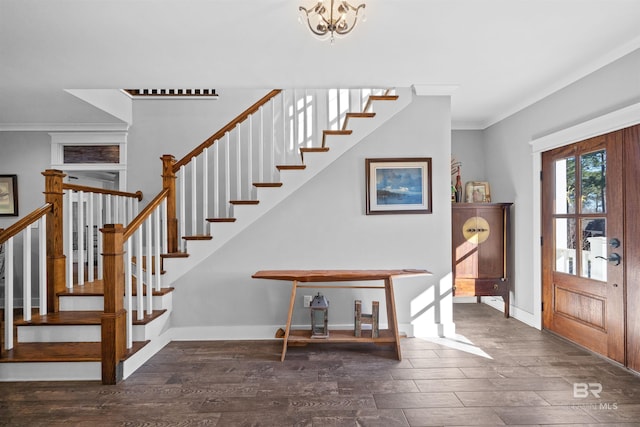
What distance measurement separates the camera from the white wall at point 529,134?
2.96m

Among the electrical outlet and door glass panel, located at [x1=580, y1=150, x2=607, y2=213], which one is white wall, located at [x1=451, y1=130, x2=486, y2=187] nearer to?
door glass panel, located at [x1=580, y1=150, x2=607, y2=213]

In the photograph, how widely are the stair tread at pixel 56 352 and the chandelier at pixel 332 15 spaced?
2.79 m

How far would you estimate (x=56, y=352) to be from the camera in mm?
2791

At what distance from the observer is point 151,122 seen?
4695 millimetres

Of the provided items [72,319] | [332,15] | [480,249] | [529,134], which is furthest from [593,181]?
[72,319]

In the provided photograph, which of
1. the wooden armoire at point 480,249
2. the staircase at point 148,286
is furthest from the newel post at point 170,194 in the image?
the wooden armoire at point 480,249

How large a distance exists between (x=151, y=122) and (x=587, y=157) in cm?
492

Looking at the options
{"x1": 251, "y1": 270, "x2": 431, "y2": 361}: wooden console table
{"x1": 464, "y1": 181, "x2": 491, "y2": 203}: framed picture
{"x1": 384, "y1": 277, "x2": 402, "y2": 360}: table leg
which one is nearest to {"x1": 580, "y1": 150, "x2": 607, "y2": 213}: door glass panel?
{"x1": 464, "y1": 181, "x2": 491, "y2": 203}: framed picture

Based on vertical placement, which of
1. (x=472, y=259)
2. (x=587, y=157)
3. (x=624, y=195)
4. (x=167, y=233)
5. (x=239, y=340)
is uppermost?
(x=587, y=157)

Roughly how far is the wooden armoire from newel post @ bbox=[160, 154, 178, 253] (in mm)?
3183

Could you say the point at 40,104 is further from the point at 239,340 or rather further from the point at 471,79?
the point at 471,79

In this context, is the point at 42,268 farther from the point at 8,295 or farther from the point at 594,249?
the point at 594,249

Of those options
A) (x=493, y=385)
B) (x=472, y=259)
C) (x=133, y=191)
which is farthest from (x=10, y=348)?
(x=472, y=259)

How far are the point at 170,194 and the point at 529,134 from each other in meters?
4.02
